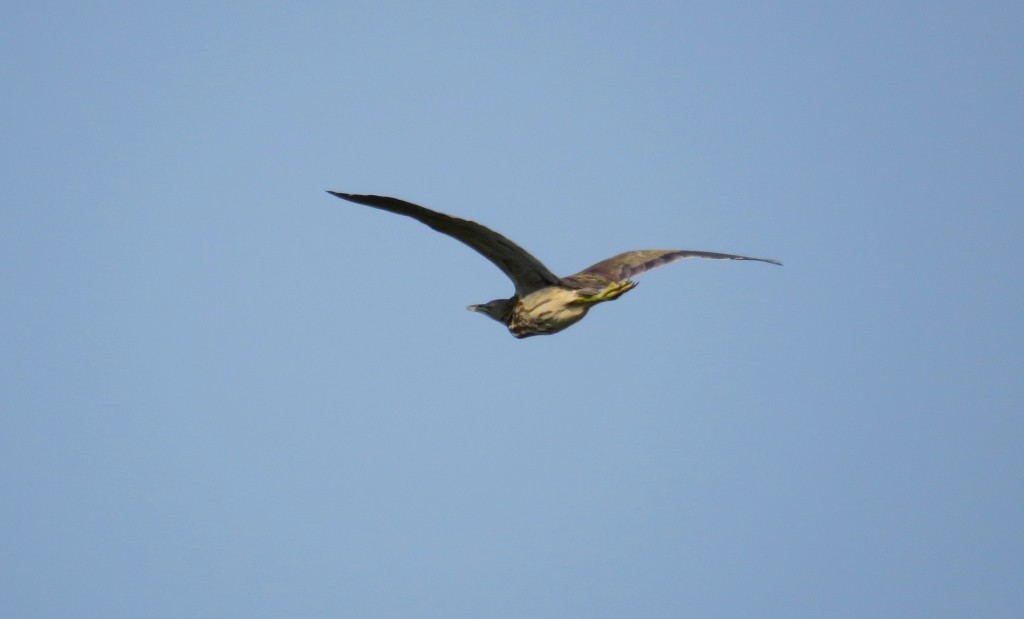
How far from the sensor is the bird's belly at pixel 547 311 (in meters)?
14.5

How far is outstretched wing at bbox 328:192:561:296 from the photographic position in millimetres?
12078

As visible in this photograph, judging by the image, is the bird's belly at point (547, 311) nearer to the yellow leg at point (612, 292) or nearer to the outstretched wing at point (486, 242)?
the outstretched wing at point (486, 242)

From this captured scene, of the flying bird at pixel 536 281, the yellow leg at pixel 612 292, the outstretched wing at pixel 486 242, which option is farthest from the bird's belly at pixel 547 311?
the yellow leg at pixel 612 292

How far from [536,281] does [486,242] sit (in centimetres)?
128

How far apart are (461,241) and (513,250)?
22.9 inches

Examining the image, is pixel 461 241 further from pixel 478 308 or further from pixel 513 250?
pixel 478 308

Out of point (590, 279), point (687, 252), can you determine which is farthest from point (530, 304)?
point (687, 252)

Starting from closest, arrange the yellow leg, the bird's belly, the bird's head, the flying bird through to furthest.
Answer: the flying bird → the yellow leg → the bird's belly → the bird's head

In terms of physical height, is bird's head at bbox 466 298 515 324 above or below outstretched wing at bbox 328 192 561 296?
below

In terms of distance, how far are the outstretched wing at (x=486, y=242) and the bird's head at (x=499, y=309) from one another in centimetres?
33

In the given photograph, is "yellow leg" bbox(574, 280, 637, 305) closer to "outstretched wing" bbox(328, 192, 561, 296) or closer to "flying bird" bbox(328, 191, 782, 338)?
"flying bird" bbox(328, 191, 782, 338)

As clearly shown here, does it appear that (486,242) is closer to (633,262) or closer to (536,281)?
(536,281)

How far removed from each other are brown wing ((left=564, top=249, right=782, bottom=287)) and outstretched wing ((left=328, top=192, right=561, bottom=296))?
0.79 metres

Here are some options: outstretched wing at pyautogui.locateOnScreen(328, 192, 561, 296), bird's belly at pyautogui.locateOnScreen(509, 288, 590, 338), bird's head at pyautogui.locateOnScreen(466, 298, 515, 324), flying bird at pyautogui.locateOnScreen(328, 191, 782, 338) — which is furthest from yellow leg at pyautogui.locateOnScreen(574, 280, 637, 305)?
bird's head at pyautogui.locateOnScreen(466, 298, 515, 324)
